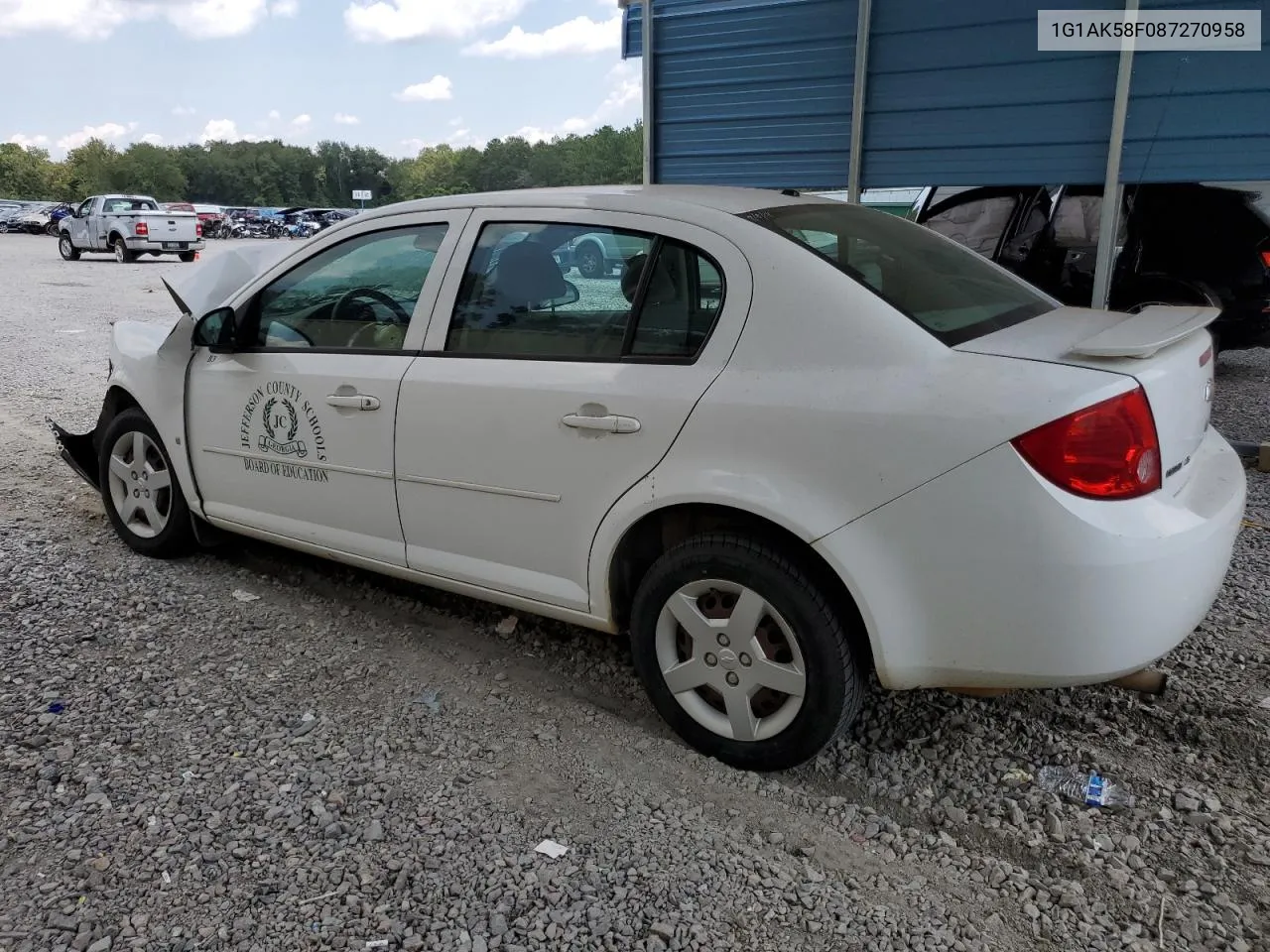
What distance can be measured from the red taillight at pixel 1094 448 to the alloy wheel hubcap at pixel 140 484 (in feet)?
11.9

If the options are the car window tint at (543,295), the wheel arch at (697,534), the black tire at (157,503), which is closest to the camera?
the wheel arch at (697,534)

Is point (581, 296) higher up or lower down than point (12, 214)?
lower down

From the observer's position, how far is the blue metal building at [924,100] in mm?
5316

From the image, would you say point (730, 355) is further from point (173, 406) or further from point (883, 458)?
point (173, 406)

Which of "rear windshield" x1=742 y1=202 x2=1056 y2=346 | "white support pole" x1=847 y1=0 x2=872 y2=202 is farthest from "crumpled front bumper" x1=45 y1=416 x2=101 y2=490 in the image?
"white support pole" x1=847 y1=0 x2=872 y2=202

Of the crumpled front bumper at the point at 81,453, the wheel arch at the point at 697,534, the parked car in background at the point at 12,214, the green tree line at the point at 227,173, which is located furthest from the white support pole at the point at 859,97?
the green tree line at the point at 227,173

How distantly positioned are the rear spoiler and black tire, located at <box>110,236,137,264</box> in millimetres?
27349

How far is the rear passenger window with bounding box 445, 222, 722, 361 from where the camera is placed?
281cm

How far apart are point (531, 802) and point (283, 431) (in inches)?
71.3

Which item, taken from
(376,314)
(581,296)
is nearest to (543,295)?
(581,296)

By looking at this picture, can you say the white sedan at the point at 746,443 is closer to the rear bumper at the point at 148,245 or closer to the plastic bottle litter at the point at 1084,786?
the plastic bottle litter at the point at 1084,786

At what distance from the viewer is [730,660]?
2.72 m

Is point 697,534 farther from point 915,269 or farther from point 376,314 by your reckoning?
point 376,314

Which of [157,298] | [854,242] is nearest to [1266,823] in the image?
[854,242]
